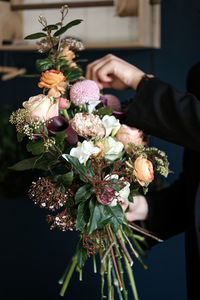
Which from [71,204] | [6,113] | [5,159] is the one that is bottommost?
[5,159]

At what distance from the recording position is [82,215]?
672 millimetres

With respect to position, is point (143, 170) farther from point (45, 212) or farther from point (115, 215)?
point (45, 212)

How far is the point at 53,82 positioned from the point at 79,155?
141 mm

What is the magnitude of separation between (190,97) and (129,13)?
4.15 feet

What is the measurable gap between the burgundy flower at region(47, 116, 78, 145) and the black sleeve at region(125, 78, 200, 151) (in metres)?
0.16

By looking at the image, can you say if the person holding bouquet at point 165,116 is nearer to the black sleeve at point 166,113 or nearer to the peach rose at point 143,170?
the black sleeve at point 166,113

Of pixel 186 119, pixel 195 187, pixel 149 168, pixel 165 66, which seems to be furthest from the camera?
pixel 165 66

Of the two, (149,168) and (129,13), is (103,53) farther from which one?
(149,168)

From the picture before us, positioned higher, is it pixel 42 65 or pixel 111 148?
pixel 42 65

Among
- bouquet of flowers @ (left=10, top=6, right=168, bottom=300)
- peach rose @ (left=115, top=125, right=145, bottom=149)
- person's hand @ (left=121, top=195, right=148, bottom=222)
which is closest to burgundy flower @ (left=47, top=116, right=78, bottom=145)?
bouquet of flowers @ (left=10, top=6, right=168, bottom=300)

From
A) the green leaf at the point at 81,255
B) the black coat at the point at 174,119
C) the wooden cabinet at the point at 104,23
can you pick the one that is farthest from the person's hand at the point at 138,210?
the wooden cabinet at the point at 104,23

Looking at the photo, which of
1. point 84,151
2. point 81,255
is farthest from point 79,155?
point 81,255

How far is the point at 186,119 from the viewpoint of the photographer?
79cm

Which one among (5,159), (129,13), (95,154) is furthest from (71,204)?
(5,159)
